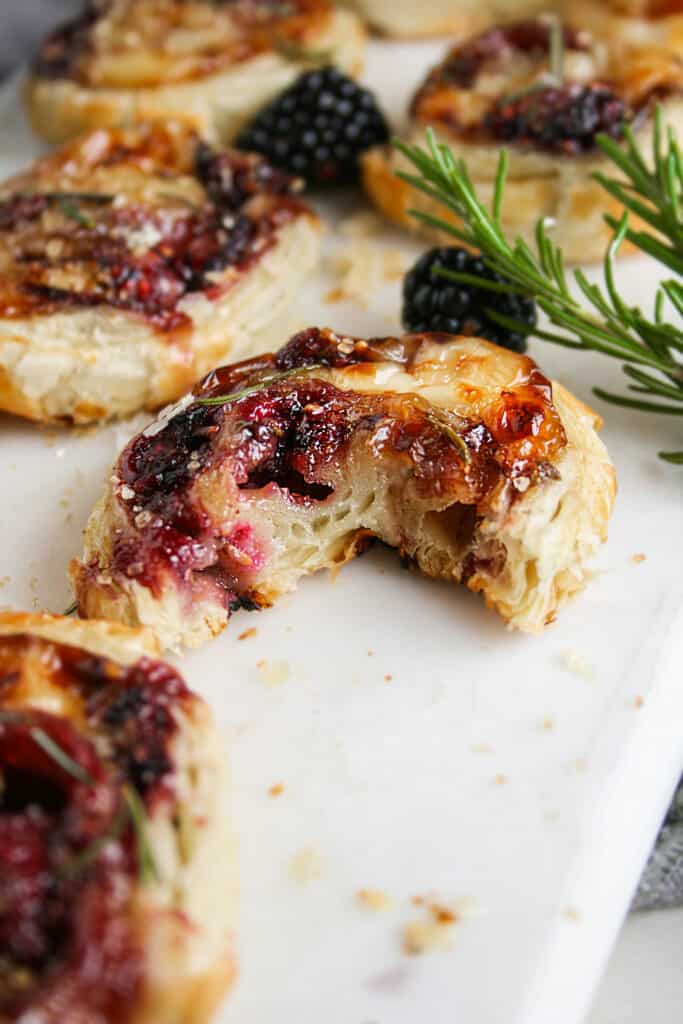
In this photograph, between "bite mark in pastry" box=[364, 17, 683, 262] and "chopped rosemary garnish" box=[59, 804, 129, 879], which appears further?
"bite mark in pastry" box=[364, 17, 683, 262]

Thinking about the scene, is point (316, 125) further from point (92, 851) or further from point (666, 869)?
point (92, 851)

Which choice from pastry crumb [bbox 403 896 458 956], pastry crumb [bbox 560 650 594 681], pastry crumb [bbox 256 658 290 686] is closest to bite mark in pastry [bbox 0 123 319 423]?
pastry crumb [bbox 256 658 290 686]

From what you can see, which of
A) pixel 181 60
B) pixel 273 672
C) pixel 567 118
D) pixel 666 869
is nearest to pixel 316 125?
pixel 181 60

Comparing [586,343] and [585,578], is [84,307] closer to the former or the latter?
[586,343]

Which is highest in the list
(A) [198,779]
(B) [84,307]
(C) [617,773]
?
(B) [84,307]

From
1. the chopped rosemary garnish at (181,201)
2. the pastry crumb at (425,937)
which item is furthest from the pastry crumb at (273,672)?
the chopped rosemary garnish at (181,201)

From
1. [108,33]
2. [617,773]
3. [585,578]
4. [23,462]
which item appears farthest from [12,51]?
[617,773]

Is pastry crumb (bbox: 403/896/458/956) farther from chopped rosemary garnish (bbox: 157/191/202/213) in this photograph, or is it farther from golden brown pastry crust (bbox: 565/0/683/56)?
golden brown pastry crust (bbox: 565/0/683/56)
